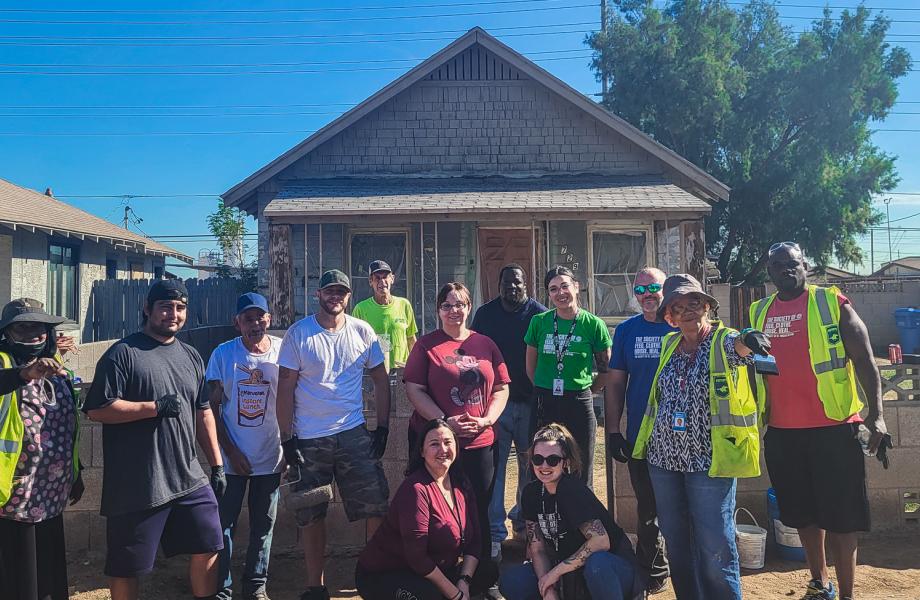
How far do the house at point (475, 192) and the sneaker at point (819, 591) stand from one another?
6341 mm

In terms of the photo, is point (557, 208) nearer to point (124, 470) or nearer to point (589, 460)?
point (589, 460)

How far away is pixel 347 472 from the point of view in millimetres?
3578

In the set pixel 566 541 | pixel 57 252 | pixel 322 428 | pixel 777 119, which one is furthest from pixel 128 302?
pixel 777 119

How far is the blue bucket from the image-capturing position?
4.07m

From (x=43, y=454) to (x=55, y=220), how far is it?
14.0m

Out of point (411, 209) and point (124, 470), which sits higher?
point (411, 209)

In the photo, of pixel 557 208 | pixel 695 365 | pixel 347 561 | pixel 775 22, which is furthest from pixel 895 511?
pixel 775 22

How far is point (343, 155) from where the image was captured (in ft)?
37.3

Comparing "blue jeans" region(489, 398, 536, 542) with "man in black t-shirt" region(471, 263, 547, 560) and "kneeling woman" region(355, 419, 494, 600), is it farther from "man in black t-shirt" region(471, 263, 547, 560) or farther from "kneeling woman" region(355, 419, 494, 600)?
"kneeling woman" region(355, 419, 494, 600)

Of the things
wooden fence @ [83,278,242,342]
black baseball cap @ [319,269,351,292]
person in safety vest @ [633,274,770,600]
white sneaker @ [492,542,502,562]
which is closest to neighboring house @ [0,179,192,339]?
wooden fence @ [83,278,242,342]

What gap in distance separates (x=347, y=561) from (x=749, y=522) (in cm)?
284

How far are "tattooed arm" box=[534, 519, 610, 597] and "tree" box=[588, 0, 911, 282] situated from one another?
18.1 metres

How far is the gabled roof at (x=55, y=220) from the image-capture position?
1288 centimetres

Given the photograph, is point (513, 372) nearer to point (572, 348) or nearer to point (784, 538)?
point (572, 348)
